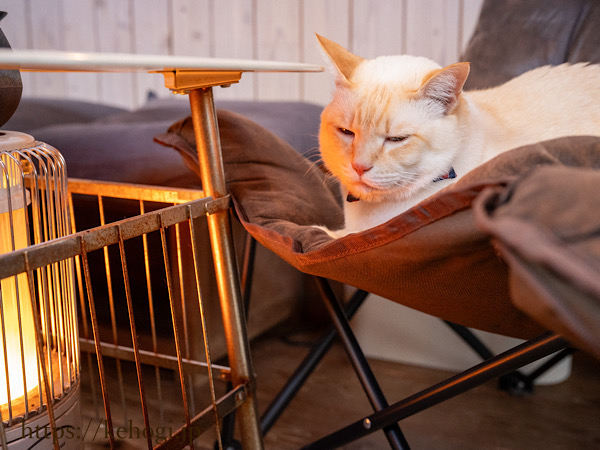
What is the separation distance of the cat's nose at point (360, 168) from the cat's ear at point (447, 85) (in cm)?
14

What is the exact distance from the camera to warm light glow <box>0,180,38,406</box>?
0.69m

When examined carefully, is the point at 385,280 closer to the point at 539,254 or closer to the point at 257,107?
the point at 539,254

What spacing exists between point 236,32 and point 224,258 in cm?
200

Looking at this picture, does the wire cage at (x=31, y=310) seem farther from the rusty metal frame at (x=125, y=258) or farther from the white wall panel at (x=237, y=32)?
the white wall panel at (x=237, y=32)

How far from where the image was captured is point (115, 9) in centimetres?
284

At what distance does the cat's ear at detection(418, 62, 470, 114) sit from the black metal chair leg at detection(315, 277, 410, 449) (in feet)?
1.10

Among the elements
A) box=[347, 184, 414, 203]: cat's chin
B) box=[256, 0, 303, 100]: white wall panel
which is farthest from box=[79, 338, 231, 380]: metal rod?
box=[256, 0, 303, 100]: white wall panel

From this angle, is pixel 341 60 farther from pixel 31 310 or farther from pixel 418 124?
pixel 31 310

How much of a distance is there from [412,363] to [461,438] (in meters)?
0.34

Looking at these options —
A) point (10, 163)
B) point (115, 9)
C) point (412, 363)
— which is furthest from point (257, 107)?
point (115, 9)

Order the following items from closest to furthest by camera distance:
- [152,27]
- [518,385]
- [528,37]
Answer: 1. [528,37]
2. [518,385]
3. [152,27]

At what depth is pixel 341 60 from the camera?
94 centimetres

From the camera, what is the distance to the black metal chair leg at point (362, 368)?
0.79 meters

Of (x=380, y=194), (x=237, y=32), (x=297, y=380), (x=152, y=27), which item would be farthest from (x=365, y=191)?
(x=152, y=27)
